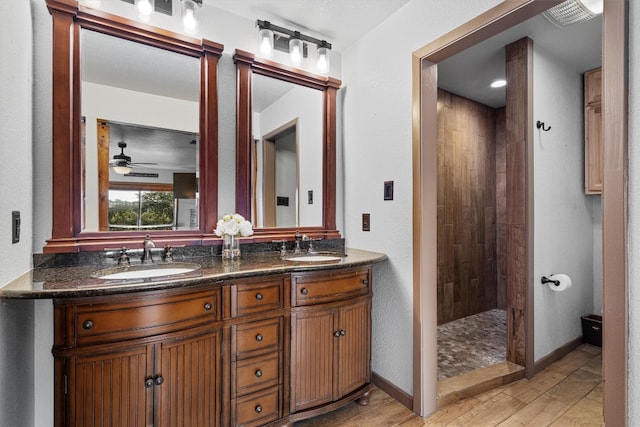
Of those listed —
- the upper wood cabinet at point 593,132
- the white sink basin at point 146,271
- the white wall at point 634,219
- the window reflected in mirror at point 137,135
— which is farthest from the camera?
the upper wood cabinet at point 593,132

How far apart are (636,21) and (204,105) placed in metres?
1.94

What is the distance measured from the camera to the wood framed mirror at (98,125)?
1.52 metres

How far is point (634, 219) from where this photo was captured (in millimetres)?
1031

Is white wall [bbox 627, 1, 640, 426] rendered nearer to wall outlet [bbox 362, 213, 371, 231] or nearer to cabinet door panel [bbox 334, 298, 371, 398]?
cabinet door panel [bbox 334, 298, 371, 398]

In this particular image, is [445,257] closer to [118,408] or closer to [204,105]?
[204,105]

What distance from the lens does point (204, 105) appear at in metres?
1.89

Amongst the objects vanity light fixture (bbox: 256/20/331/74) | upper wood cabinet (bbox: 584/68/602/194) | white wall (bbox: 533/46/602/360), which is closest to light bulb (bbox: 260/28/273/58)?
vanity light fixture (bbox: 256/20/331/74)

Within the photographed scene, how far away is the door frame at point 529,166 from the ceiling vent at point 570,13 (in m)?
0.72

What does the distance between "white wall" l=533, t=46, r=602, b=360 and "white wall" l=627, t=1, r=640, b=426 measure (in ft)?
4.41

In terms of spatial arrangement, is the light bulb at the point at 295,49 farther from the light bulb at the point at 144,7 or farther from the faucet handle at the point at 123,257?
the faucet handle at the point at 123,257

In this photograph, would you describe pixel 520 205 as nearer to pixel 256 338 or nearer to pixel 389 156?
pixel 389 156

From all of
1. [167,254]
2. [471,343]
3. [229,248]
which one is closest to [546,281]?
[471,343]

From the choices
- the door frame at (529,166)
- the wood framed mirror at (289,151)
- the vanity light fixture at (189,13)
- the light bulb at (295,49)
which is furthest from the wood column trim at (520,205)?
the vanity light fixture at (189,13)

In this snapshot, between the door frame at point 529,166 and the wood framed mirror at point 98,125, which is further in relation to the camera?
the wood framed mirror at point 98,125
